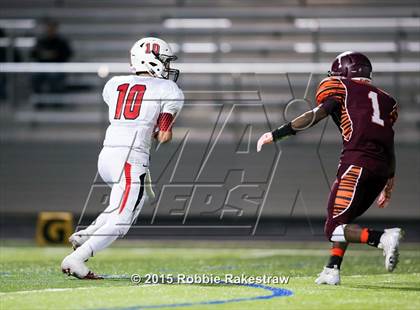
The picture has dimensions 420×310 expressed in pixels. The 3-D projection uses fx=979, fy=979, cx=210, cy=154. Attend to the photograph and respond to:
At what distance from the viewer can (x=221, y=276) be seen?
7184 millimetres

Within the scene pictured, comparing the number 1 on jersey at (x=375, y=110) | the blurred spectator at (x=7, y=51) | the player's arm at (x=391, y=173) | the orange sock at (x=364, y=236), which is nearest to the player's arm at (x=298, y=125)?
the number 1 on jersey at (x=375, y=110)

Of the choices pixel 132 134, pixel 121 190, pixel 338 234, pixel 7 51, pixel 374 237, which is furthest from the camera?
pixel 7 51

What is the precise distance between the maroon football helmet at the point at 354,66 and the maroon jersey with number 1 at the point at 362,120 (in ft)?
0.36

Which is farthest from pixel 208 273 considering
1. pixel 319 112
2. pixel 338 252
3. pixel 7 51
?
pixel 7 51

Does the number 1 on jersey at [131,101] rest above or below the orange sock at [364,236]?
above

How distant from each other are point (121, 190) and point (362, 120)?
167 centimetres

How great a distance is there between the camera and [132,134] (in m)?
6.67

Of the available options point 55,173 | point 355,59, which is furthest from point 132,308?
point 55,173

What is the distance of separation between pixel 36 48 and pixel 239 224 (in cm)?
399

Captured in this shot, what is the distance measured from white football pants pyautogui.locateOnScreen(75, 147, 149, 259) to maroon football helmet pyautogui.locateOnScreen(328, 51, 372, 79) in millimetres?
1468

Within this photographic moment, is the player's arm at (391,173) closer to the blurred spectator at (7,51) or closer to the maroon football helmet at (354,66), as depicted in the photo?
the maroon football helmet at (354,66)

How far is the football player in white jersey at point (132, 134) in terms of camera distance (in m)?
6.50

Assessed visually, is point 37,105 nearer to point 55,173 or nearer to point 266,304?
point 55,173

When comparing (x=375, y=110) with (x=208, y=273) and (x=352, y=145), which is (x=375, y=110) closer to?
(x=352, y=145)
